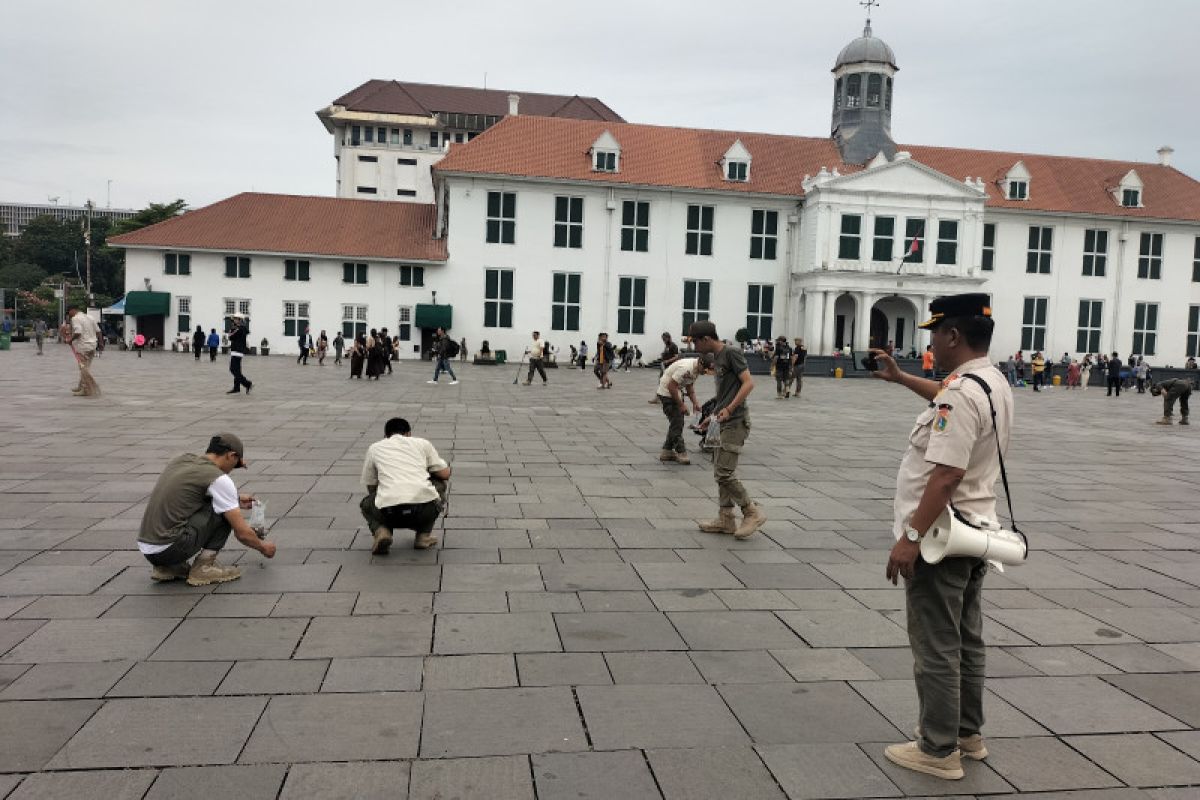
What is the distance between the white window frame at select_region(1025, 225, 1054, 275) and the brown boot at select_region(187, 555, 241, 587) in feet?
165

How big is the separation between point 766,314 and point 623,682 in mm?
44064

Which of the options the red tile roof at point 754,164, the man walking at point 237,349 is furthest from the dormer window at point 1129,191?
the man walking at point 237,349

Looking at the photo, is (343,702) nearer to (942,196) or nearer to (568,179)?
(568,179)

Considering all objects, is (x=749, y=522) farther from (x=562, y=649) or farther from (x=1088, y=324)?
(x=1088, y=324)

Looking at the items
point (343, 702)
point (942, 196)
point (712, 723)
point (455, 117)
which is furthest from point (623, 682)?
point (455, 117)

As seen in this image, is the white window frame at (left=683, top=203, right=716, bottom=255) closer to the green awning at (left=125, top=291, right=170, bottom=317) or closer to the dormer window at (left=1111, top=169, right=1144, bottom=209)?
the dormer window at (left=1111, top=169, right=1144, bottom=209)

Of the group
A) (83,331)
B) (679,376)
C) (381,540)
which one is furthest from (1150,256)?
(381,540)

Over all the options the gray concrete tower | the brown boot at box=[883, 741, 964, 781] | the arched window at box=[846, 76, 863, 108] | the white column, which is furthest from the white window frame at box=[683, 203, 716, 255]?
the brown boot at box=[883, 741, 964, 781]

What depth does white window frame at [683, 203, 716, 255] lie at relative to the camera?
46188mm

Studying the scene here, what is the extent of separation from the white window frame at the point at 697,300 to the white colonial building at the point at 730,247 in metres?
0.10

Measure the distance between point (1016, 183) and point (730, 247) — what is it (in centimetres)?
1623

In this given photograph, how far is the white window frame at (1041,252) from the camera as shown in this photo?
160ft

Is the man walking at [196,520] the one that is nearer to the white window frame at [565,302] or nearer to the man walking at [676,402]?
the man walking at [676,402]

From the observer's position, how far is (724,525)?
7.80 metres
